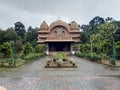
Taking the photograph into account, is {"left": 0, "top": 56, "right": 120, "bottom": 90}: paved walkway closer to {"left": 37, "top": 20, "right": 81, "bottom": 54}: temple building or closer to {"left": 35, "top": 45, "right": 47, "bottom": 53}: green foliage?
{"left": 35, "top": 45, "right": 47, "bottom": 53}: green foliage

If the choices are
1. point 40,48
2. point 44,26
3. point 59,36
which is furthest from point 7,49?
point 44,26

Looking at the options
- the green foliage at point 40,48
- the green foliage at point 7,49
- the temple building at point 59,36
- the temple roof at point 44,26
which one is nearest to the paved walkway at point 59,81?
the green foliage at point 7,49

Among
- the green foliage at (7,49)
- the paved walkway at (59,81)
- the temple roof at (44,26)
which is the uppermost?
the temple roof at (44,26)

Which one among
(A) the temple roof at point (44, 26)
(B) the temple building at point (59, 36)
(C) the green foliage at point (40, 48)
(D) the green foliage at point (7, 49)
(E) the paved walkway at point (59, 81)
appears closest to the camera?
(E) the paved walkway at point (59, 81)

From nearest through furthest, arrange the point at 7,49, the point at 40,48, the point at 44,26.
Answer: the point at 7,49, the point at 40,48, the point at 44,26

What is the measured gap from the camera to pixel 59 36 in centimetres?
6003

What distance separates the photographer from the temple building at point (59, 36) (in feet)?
197

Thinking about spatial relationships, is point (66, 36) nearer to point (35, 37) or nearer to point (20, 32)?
point (35, 37)

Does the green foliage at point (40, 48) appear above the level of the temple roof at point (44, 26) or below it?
below

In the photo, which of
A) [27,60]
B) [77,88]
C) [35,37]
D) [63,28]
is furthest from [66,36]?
[77,88]

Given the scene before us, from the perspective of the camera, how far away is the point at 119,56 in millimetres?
30938

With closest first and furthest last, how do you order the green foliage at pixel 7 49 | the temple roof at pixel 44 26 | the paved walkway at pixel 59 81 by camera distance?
1. the paved walkway at pixel 59 81
2. the green foliage at pixel 7 49
3. the temple roof at pixel 44 26

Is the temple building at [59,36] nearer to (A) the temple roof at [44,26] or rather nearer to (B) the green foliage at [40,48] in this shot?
(A) the temple roof at [44,26]

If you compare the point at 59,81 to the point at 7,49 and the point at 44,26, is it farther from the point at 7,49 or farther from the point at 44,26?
the point at 44,26
